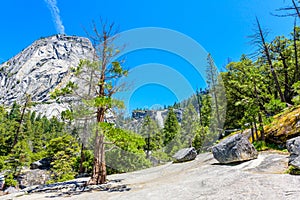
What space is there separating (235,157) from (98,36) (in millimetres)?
8880

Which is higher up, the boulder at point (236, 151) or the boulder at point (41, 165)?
the boulder at point (41, 165)

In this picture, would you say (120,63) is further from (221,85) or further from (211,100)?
(211,100)

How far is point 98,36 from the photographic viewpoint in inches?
457

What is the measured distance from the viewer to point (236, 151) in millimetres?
8109

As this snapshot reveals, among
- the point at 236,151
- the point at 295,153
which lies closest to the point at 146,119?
the point at 236,151

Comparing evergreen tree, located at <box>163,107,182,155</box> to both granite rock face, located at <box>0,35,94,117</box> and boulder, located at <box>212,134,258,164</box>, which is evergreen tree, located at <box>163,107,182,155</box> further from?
granite rock face, located at <box>0,35,94,117</box>

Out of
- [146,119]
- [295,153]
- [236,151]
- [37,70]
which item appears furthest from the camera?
[37,70]

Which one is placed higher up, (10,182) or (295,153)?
(10,182)

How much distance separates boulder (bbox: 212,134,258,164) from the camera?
26.6ft

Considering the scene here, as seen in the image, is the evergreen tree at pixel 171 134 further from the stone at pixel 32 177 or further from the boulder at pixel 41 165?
the stone at pixel 32 177

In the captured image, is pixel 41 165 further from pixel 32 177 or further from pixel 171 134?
pixel 171 134

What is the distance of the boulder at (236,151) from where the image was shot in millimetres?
8109

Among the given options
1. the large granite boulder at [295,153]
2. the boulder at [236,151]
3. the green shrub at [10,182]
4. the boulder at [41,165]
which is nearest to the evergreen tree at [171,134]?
the boulder at [41,165]

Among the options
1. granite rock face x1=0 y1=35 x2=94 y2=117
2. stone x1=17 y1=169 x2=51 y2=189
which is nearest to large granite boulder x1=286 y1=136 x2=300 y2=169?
stone x1=17 y1=169 x2=51 y2=189
